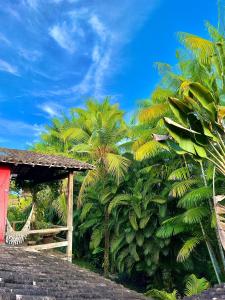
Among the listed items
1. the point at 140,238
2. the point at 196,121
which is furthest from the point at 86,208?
the point at 196,121

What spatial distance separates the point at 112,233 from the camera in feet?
56.7

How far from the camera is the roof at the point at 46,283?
4.38m

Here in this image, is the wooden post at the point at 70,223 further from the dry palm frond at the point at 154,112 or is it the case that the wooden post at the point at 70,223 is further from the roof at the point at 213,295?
the roof at the point at 213,295

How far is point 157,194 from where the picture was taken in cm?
1503

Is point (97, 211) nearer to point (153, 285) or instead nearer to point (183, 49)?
point (153, 285)

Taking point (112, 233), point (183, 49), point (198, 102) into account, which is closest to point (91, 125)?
point (112, 233)

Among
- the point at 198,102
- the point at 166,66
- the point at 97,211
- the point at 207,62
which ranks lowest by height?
the point at 97,211

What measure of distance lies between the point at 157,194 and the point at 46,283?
33.7 ft

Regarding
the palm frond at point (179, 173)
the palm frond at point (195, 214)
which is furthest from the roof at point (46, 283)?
the palm frond at point (179, 173)

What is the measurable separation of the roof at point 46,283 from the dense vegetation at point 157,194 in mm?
3619

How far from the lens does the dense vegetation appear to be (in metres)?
11.4

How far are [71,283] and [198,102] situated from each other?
421cm

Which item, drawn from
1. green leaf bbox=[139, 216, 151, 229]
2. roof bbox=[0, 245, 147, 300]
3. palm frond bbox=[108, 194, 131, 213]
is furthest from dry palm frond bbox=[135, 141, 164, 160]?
roof bbox=[0, 245, 147, 300]

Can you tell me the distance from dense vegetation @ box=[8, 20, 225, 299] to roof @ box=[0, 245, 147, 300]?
11.9 ft
